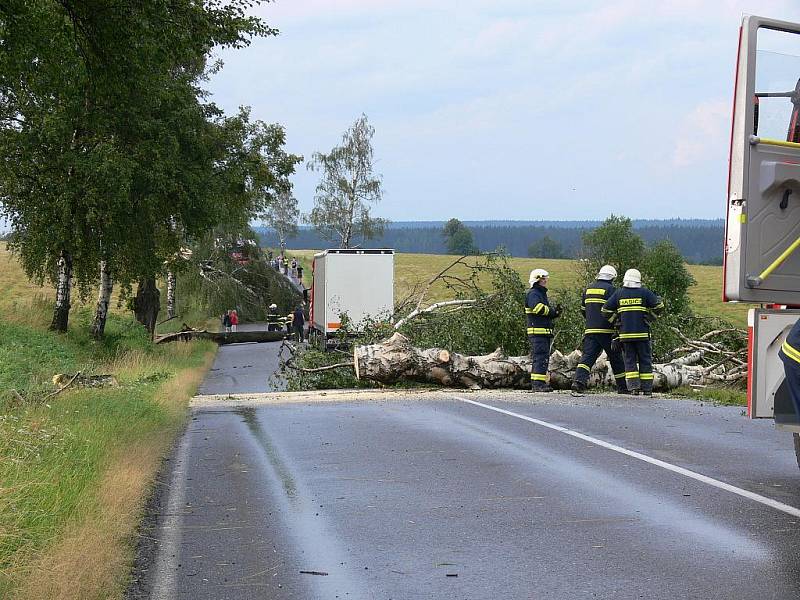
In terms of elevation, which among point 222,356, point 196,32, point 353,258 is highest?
point 196,32

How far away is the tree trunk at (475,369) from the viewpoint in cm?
1698

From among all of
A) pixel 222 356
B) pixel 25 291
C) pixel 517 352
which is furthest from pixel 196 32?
pixel 25 291

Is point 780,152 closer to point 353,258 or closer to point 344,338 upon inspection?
point 344,338

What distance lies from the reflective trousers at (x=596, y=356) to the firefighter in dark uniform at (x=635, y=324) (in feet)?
0.93

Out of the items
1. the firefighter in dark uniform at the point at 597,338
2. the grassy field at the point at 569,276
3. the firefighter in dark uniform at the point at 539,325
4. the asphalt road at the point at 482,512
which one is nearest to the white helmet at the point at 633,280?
the firefighter in dark uniform at the point at 597,338

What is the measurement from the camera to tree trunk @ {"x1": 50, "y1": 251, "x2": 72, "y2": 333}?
2681 cm

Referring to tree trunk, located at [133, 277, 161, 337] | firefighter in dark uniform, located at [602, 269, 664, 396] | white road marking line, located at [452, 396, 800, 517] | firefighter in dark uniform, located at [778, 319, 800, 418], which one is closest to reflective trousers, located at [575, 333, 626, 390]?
firefighter in dark uniform, located at [602, 269, 664, 396]

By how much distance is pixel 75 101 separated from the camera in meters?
22.7

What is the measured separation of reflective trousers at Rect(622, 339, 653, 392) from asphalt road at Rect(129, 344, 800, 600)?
3848 mm

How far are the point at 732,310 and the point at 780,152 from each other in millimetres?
73327

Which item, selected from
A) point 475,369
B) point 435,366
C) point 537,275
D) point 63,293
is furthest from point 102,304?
point 537,275

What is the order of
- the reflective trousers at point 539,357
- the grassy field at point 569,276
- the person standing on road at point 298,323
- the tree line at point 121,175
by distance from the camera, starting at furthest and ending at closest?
the grassy field at point 569,276, the person standing on road at point 298,323, the tree line at point 121,175, the reflective trousers at point 539,357

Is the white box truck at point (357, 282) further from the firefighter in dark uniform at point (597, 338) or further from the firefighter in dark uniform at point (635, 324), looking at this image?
the firefighter in dark uniform at point (635, 324)

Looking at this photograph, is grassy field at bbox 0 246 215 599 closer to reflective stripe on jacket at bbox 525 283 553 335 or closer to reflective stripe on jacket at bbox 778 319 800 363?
reflective stripe on jacket at bbox 778 319 800 363
